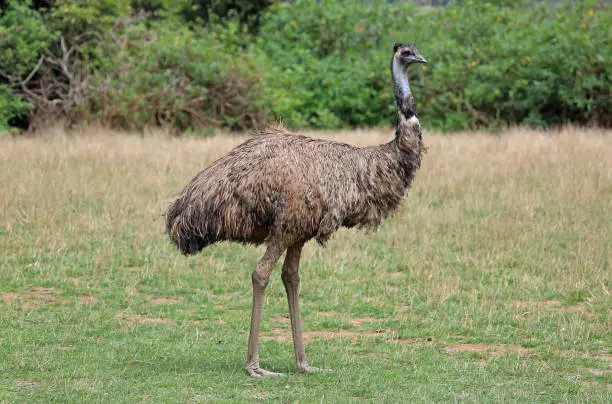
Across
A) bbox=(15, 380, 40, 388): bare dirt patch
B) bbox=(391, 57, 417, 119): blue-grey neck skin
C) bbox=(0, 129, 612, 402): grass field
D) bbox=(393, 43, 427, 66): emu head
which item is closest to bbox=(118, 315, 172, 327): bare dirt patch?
bbox=(0, 129, 612, 402): grass field

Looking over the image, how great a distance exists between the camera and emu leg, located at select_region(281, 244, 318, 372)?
21.2ft

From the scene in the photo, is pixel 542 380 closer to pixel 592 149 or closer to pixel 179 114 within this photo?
pixel 592 149

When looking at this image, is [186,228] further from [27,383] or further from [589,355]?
[589,355]

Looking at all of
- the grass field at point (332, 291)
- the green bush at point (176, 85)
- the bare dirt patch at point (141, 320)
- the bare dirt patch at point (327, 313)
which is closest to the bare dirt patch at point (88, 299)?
the grass field at point (332, 291)

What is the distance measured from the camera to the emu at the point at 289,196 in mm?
6199

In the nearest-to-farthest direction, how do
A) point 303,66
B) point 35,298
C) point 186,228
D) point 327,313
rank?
point 186,228
point 327,313
point 35,298
point 303,66

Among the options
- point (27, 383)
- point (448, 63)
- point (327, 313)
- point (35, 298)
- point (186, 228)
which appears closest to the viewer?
point (27, 383)

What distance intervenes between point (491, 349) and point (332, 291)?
6.55 feet

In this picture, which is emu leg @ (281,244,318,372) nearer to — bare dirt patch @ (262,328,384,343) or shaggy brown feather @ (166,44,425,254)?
shaggy brown feather @ (166,44,425,254)

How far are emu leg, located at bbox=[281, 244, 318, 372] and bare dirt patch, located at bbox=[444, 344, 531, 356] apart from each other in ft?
4.39

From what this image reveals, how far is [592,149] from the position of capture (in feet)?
47.0

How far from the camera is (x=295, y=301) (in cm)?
653

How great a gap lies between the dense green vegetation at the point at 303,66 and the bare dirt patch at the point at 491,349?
1112 centimetres

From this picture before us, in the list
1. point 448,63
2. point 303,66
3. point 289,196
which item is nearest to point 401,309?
point 289,196
